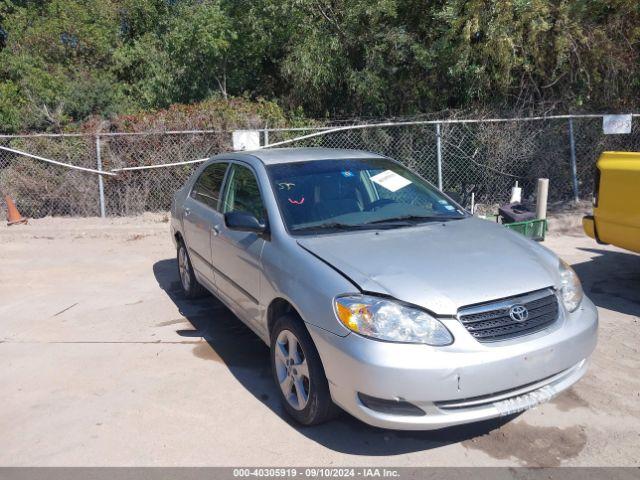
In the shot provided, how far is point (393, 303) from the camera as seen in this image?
3.25m

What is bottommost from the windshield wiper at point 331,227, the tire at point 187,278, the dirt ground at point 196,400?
the dirt ground at point 196,400

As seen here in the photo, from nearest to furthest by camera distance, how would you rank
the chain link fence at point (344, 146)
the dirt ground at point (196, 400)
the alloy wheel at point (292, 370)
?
1. the dirt ground at point (196, 400)
2. the alloy wheel at point (292, 370)
3. the chain link fence at point (344, 146)

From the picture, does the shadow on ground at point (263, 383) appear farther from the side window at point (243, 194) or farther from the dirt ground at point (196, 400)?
the side window at point (243, 194)

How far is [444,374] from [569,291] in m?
1.19

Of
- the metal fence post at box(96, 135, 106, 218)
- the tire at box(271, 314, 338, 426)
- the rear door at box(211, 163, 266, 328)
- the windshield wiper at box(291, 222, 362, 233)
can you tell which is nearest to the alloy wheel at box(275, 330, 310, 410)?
the tire at box(271, 314, 338, 426)

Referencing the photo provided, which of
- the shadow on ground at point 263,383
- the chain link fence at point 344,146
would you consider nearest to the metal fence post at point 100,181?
the chain link fence at point 344,146

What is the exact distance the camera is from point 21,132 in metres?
12.1

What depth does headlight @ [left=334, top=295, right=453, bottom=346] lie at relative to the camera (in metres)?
3.16

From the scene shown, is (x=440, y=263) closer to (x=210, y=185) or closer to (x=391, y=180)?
(x=391, y=180)

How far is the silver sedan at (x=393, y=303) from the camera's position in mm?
3139

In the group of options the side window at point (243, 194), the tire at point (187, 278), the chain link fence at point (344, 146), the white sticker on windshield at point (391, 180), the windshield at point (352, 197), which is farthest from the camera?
the chain link fence at point (344, 146)

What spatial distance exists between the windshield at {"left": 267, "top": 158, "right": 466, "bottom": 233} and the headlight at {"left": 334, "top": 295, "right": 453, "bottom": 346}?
0.99 metres

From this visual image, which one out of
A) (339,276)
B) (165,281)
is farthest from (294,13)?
(339,276)

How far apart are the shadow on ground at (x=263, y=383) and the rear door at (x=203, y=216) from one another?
1.40 ft
